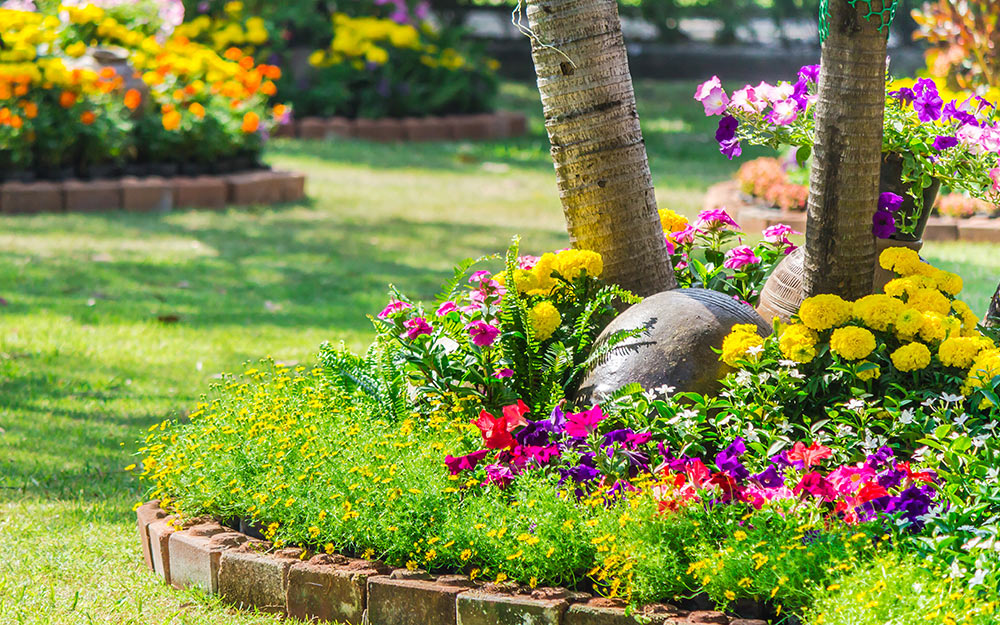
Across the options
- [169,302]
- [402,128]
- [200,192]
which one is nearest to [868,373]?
[169,302]

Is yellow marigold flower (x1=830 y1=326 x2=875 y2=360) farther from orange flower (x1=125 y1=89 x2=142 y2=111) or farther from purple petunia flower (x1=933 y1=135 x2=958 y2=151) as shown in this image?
orange flower (x1=125 y1=89 x2=142 y2=111)

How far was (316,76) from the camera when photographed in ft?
47.6

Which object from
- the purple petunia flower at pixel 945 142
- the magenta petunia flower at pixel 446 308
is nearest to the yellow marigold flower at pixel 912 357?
the purple petunia flower at pixel 945 142

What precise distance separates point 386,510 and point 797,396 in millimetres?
1268

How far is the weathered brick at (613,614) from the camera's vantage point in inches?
109

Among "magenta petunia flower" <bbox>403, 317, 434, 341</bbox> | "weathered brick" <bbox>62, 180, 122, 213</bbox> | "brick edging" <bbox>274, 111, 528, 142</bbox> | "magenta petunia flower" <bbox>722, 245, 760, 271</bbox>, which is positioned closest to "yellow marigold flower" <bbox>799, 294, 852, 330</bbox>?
"magenta petunia flower" <bbox>722, 245, 760, 271</bbox>

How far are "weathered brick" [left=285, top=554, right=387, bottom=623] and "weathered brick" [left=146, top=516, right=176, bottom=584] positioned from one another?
18.9 inches

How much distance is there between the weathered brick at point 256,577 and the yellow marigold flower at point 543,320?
1044mm

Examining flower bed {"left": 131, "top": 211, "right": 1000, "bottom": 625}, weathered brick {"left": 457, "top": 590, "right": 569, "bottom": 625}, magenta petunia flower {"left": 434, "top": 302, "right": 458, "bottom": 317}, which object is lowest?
weathered brick {"left": 457, "top": 590, "right": 569, "bottom": 625}

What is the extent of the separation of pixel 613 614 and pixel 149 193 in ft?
24.7

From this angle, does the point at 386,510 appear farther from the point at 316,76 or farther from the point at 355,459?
the point at 316,76

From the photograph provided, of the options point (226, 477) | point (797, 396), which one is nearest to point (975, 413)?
point (797, 396)

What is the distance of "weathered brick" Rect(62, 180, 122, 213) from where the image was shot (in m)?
9.27

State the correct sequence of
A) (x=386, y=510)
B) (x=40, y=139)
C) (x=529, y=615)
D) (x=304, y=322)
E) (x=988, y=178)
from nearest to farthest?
(x=529, y=615) < (x=386, y=510) < (x=988, y=178) < (x=304, y=322) < (x=40, y=139)
